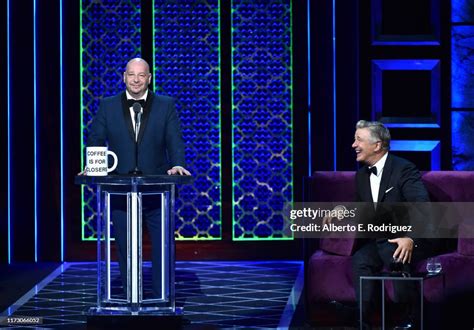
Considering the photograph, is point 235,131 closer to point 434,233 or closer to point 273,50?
point 273,50

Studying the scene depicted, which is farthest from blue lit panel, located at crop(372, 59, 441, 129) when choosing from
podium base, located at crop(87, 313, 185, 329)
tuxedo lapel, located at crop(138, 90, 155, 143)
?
podium base, located at crop(87, 313, 185, 329)

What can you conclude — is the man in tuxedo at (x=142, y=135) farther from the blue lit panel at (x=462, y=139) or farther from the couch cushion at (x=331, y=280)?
the blue lit panel at (x=462, y=139)

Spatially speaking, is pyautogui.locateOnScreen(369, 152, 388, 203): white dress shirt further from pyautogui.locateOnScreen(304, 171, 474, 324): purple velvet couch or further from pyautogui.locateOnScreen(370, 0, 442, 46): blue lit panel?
pyautogui.locateOnScreen(370, 0, 442, 46): blue lit panel

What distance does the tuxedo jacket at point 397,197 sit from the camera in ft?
17.0

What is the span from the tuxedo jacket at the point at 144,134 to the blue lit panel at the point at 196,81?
7.72ft

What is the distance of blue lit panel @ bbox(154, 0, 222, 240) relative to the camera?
8070 mm

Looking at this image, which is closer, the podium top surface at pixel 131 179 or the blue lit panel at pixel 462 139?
the podium top surface at pixel 131 179

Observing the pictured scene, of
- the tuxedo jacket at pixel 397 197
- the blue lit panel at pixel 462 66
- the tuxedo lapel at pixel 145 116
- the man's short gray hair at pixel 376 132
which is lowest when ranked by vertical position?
the tuxedo jacket at pixel 397 197

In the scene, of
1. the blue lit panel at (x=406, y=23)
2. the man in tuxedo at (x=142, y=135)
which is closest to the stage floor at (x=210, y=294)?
the man in tuxedo at (x=142, y=135)

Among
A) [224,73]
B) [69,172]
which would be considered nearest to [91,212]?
[69,172]

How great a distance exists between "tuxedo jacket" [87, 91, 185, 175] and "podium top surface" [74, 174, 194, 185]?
452 mm

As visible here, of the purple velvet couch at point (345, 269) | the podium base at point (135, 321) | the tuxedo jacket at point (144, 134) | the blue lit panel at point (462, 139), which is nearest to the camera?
the podium base at point (135, 321)

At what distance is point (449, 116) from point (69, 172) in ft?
10.0

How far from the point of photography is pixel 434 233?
5430 millimetres
